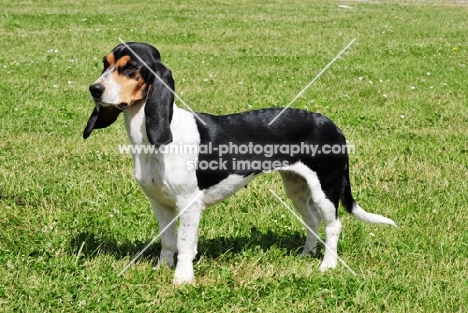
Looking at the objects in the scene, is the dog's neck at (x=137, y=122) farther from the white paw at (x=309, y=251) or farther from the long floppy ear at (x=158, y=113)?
the white paw at (x=309, y=251)

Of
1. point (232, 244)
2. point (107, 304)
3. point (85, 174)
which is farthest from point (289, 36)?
point (107, 304)

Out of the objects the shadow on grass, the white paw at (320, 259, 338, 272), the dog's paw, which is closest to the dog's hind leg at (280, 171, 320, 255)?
the shadow on grass

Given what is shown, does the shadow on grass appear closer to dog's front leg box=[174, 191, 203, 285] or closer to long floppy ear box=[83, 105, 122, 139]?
dog's front leg box=[174, 191, 203, 285]

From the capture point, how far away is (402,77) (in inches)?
465

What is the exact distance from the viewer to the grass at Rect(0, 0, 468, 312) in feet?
14.3

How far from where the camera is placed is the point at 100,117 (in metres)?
4.52

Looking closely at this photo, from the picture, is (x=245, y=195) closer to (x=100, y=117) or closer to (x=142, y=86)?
(x=100, y=117)

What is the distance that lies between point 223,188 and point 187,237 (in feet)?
1.44

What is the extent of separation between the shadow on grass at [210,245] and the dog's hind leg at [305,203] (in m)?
0.14

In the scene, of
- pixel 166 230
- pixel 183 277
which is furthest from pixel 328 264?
pixel 166 230

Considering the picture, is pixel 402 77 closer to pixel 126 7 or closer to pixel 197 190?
pixel 197 190

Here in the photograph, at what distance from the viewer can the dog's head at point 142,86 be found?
399cm

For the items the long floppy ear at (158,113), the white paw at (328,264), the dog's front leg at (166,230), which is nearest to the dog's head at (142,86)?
the long floppy ear at (158,113)

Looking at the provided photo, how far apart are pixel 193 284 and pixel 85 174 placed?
258 centimetres
